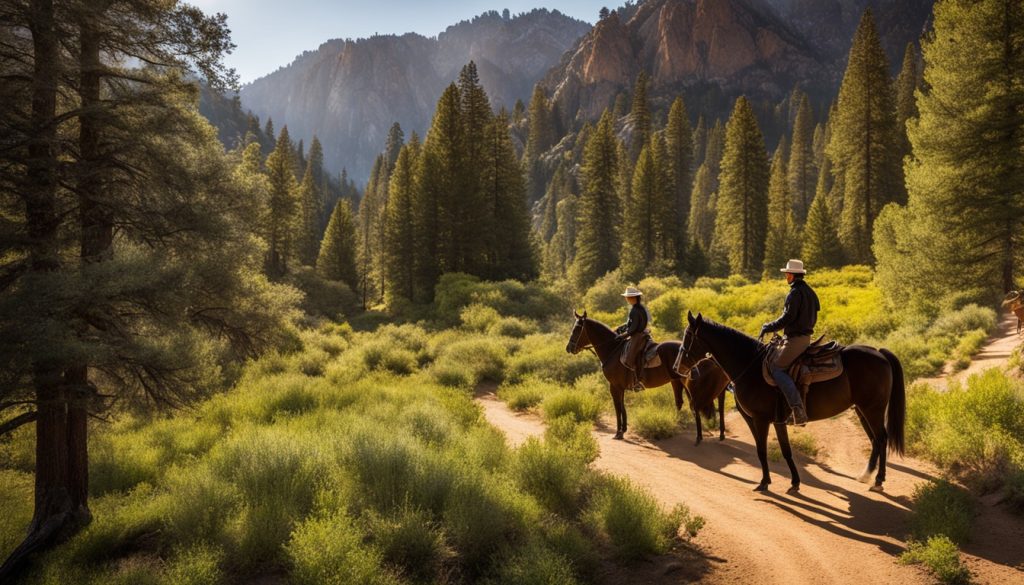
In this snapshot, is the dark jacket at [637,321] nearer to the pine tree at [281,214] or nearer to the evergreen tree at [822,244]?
the evergreen tree at [822,244]

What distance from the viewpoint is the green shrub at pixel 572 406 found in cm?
1307

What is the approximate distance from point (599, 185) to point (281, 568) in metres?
47.1

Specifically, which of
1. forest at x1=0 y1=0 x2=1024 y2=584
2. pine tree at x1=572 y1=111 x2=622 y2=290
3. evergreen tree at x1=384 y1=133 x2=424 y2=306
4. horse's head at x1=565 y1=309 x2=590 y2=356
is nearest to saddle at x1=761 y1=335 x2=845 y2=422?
forest at x1=0 y1=0 x2=1024 y2=584

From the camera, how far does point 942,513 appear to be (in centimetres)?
640

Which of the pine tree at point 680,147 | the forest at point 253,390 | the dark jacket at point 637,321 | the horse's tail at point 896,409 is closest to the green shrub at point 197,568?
the forest at point 253,390

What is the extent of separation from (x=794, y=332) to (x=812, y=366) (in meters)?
0.59

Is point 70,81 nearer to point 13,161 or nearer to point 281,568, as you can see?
point 13,161

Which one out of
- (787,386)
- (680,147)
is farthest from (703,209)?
(787,386)

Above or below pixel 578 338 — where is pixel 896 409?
below

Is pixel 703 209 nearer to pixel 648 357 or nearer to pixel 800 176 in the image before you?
pixel 800 176

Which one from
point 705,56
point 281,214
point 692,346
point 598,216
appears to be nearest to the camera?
point 692,346

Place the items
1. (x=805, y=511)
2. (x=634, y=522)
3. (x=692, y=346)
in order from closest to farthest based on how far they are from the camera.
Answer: (x=634, y=522)
(x=805, y=511)
(x=692, y=346)

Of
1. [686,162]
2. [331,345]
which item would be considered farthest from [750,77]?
[331,345]

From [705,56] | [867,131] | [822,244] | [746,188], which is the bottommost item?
[822,244]
